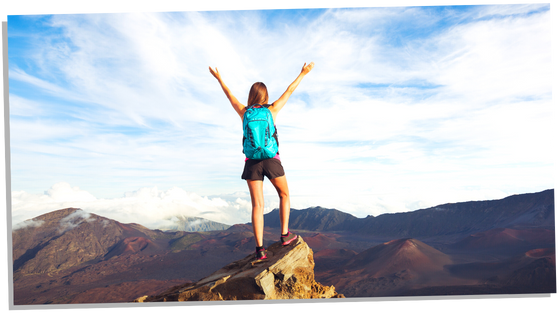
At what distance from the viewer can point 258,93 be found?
4297 millimetres

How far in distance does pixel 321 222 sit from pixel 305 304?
107ft

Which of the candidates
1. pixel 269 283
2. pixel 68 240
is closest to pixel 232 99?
pixel 269 283

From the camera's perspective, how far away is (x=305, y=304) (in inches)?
175

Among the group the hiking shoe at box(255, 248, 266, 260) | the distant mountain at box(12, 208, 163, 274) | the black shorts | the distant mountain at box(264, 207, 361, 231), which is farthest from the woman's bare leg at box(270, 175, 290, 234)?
the distant mountain at box(264, 207, 361, 231)

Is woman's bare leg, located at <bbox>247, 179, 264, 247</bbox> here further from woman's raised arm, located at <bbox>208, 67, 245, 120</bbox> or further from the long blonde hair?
the long blonde hair

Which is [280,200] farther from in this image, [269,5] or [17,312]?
[17,312]

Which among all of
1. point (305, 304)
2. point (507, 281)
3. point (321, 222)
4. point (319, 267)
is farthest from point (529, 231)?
point (305, 304)

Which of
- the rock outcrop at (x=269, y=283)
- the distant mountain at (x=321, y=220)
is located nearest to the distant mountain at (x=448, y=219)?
the distant mountain at (x=321, y=220)

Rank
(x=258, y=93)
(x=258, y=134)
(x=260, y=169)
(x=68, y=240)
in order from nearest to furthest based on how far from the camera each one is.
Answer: (x=258, y=134)
(x=260, y=169)
(x=258, y=93)
(x=68, y=240)

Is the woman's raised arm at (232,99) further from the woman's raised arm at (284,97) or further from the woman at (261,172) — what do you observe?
the woman's raised arm at (284,97)

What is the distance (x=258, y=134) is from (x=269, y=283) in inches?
89.6

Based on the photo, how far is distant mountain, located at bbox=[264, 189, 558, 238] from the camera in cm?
2516

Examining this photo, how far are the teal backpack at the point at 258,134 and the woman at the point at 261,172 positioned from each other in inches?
6.2

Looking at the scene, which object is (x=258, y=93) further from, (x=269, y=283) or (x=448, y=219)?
(x=448, y=219)
